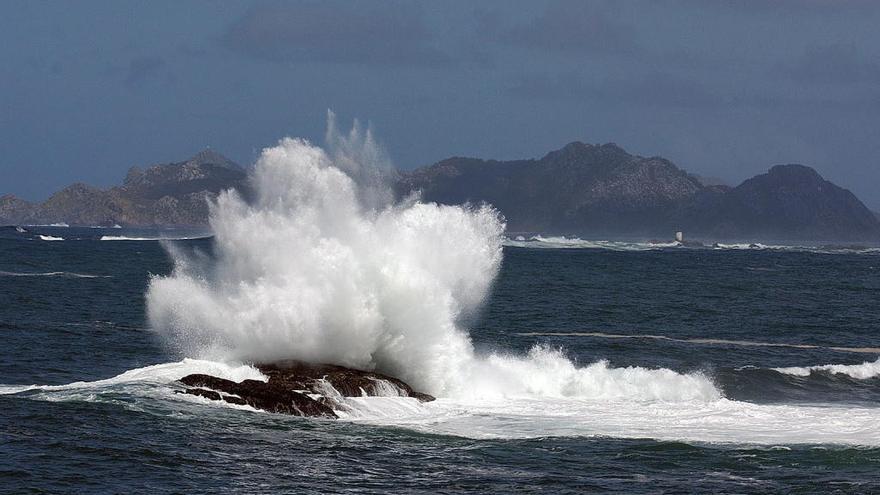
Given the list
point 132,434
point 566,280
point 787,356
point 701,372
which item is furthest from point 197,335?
point 566,280

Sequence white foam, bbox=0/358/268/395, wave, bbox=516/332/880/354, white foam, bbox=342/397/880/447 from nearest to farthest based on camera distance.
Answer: white foam, bbox=342/397/880/447
white foam, bbox=0/358/268/395
wave, bbox=516/332/880/354

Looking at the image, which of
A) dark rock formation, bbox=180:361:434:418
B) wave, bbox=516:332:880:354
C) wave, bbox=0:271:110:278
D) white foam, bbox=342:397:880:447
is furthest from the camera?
wave, bbox=0:271:110:278

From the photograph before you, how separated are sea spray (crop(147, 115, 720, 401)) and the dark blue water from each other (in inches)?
132

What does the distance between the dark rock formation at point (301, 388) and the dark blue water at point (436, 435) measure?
624 millimetres

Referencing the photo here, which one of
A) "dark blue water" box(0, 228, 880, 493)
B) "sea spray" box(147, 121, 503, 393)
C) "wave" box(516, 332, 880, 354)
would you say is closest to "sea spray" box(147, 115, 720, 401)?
"sea spray" box(147, 121, 503, 393)

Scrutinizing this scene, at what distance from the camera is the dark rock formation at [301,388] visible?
24.9m

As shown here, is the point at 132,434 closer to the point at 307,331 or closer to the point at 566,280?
Answer: the point at 307,331

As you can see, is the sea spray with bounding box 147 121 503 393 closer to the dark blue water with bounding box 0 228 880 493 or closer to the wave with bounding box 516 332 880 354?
the dark blue water with bounding box 0 228 880 493

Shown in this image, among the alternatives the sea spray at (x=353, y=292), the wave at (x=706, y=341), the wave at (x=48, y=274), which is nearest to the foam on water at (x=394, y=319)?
the sea spray at (x=353, y=292)

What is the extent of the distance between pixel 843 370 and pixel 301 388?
18.3 m

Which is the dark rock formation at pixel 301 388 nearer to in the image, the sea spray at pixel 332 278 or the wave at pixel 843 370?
the sea spray at pixel 332 278

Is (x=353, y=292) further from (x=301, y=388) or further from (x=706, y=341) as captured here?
(x=706, y=341)

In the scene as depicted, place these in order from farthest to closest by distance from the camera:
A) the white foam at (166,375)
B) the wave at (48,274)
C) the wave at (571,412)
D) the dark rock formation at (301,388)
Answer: the wave at (48,274), the white foam at (166,375), the dark rock formation at (301,388), the wave at (571,412)

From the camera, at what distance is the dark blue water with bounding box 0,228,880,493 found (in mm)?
19969
